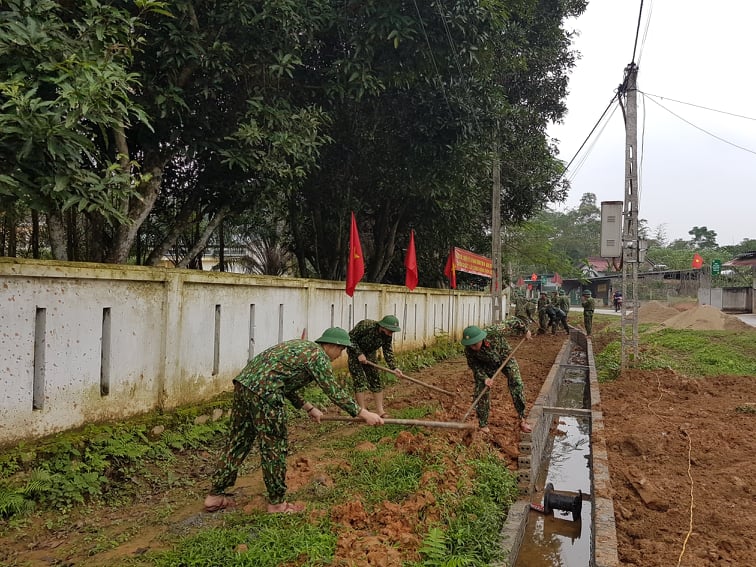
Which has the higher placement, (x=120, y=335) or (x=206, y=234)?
(x=206, y=234)

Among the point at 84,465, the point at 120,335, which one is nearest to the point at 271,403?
the point at 84,465

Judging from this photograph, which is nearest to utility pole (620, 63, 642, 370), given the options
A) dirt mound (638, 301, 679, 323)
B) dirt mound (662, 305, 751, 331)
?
dirt mound (662, 305, 751, 331)

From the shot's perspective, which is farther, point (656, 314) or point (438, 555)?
point (656, 314)

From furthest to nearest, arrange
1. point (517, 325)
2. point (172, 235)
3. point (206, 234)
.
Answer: point (517, 325) < point (206, 234) < point (172, 235)

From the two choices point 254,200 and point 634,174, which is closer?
point 254,200

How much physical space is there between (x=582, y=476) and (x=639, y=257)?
6.00 meters

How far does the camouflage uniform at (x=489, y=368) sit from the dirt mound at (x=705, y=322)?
18.4 metres

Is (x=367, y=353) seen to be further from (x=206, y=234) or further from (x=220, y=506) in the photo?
(x=220, y=506)

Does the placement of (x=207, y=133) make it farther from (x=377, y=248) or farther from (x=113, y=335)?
(x=377, y=248)

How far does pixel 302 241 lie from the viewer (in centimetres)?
1282

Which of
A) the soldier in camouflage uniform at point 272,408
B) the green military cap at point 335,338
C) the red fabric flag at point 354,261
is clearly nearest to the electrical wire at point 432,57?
the red fabric flag at point 354,261

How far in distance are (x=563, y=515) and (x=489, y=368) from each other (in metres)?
1.93

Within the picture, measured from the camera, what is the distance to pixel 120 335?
5.27m

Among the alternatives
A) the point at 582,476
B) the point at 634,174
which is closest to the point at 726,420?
the point at 582,476
